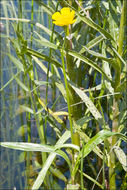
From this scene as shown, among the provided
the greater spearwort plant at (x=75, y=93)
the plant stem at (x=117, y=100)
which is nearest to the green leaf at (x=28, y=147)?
the greater spearwort plant at (x=75, y=93)

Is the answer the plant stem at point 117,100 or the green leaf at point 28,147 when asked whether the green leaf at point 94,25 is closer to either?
the plant stem at point 117,100

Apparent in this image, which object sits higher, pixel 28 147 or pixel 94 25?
pixel 94 25

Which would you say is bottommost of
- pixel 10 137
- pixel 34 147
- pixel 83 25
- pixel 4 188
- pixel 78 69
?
pixel 4 188

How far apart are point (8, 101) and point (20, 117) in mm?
119

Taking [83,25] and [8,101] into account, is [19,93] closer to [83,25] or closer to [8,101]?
[8,101]

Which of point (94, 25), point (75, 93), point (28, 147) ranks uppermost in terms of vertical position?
point (94, 25)

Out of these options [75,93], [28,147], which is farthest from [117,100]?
[28,147]

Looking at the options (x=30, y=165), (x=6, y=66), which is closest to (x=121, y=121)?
(x=30, y=165)

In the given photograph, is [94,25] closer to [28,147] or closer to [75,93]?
[75,93]

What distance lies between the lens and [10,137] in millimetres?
1339

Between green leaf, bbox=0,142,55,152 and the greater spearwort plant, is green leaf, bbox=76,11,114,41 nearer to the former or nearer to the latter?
the greater spearwort plant

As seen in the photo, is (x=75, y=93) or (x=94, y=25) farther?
(x=75, y=93)

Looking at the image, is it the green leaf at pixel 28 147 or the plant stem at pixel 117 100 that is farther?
the plant stem at pixel 117 100

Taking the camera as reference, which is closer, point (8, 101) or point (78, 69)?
point (78, 69)
